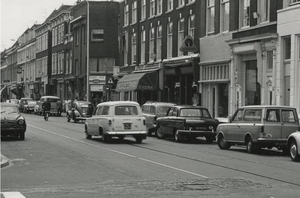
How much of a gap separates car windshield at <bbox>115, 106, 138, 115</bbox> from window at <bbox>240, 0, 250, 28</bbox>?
39.0 feet

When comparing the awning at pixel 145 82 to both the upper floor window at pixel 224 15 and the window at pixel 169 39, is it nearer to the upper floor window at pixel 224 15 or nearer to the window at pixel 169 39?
the window at pixel 169 39

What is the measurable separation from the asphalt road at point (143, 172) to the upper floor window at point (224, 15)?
15804mm

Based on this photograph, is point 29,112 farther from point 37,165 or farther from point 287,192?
point 287,192

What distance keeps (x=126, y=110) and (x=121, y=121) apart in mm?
693

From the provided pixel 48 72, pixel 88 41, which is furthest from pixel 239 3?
pixel 48 72

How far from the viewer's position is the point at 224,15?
39.4m

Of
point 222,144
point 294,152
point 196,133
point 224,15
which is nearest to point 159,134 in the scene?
point 196,133

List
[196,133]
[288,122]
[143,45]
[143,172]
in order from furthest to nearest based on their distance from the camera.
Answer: [143,45] → [196,133] → [288,122] → [143,172]

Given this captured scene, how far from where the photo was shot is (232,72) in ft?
122

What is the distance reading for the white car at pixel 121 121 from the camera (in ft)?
86.7

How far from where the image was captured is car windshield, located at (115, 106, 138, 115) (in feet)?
87.9

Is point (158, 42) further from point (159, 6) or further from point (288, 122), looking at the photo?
point (288, 122)

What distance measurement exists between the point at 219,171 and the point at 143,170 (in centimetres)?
195

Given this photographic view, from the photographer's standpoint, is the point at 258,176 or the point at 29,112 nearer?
the point at 258,176
